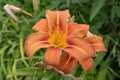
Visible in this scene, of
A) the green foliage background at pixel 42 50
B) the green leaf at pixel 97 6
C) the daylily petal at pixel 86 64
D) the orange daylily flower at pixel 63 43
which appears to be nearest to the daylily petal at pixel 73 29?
the orange daylily flower at pixel 63 43

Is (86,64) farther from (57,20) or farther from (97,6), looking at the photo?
(97,6)

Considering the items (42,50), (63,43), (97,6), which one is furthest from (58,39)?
(42,50)

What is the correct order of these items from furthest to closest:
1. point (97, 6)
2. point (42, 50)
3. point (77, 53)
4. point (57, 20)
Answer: point (42, 50) → point (97, 6) → point (57, 20) → point (77, 53)

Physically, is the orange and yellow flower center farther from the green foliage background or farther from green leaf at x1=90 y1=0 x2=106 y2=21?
the green foliage background

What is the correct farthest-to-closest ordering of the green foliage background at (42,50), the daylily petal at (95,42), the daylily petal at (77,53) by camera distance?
the green foliage background at (42,50)
the daylily petal at (95,42)
the daylily petal at (77,53)

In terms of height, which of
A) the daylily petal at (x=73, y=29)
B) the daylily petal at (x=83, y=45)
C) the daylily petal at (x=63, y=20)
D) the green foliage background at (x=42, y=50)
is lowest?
the green foliage background at (x=42, y=50)

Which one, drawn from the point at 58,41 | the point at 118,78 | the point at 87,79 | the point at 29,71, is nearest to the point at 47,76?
the point at 29,71

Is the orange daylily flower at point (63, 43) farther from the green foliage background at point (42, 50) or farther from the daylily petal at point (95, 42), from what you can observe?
the green foliage background at point (42, 50)

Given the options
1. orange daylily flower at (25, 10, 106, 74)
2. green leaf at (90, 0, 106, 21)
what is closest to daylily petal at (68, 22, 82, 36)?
orange daylily flower at (25, 10, 106, 74)
